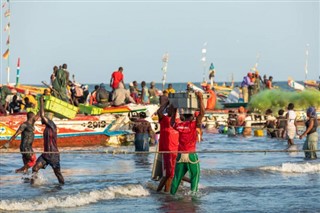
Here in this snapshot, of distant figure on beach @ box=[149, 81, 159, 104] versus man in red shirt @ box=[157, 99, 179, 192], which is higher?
distant figure on beach @ box=[149, 81, 159, 104]

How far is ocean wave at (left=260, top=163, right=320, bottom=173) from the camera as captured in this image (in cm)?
2078

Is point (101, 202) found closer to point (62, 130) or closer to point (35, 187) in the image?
point (35, 187)

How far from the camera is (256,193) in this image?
1684 centimetres

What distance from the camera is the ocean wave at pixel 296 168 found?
20781 millimetres

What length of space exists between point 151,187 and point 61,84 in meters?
11.4

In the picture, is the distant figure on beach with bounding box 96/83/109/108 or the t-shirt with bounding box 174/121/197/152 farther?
the distant figure on beach with bounding box 96/83/109/108

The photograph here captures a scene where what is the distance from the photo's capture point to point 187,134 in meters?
14.6

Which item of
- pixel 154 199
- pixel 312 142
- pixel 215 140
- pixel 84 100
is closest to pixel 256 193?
pixel 154 199

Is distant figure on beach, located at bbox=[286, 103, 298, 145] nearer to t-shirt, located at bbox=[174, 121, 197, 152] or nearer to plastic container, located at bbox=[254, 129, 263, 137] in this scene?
plastic container, located at bbox=[254, 129, 263, 137]

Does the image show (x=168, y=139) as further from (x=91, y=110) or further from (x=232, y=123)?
(x=232, y=123)

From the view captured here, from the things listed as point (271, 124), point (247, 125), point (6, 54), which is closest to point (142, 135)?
point (271, 124)

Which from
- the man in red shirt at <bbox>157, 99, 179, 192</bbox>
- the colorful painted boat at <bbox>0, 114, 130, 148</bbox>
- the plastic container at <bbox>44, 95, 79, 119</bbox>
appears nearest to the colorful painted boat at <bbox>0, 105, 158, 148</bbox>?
the colorful painted boat at <bbox>0, 114, 130, 148</bbox>

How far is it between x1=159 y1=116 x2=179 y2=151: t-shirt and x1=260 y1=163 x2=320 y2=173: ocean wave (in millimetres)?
6443

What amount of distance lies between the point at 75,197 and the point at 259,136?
63.1ft
